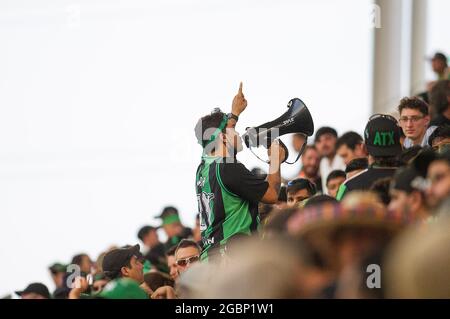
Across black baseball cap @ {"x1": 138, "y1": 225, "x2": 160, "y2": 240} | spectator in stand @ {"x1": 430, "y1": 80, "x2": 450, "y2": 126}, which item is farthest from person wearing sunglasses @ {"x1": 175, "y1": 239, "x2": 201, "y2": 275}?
black baseball cap @ {"x1": 138, "y1": 225, "x2": 160, "y2": 240}

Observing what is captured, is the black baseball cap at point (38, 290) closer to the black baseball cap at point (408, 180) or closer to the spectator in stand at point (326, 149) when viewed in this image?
the spectator in stand at point (326, 149)

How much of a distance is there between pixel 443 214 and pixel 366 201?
486mm

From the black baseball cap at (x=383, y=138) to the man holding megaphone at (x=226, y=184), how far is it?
0.46m

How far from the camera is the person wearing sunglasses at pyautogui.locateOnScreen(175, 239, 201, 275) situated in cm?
630

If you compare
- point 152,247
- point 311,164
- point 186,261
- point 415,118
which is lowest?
point 152,247

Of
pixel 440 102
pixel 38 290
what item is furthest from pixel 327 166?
pixel 38 290

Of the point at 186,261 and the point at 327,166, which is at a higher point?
the point at 327,166

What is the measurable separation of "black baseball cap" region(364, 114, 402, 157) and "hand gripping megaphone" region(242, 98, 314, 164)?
1.12ft

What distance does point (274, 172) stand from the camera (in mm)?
5684

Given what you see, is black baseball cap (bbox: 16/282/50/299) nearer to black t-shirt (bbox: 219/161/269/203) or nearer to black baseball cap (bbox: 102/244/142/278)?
black baseball cap (bbox: 102/244/142/278)

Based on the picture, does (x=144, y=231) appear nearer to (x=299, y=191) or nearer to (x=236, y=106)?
(x=299, y=191)

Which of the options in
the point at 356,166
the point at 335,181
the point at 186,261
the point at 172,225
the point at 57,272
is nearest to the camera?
the point at 186,261

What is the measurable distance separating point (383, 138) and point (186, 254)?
144 centimetres
